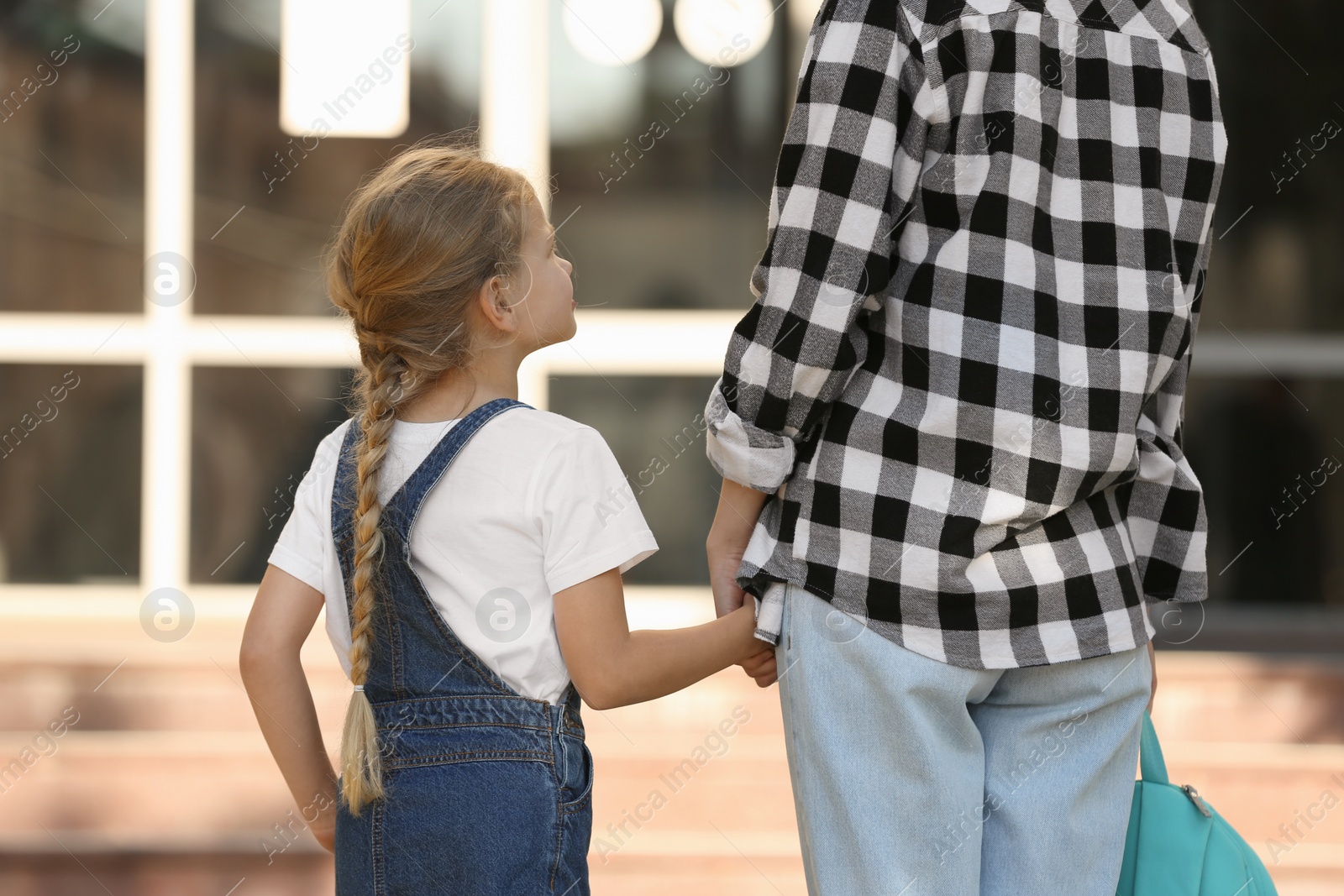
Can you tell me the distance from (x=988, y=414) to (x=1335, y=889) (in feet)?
7.03

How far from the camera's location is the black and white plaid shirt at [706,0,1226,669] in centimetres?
117

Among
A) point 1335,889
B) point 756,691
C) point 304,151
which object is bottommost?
point 1335,889

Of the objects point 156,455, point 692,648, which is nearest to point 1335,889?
point 692,648

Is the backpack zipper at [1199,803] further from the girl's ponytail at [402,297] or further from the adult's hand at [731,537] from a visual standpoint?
the girl's ponytail at [402,297]

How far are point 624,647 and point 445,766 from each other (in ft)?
0.74

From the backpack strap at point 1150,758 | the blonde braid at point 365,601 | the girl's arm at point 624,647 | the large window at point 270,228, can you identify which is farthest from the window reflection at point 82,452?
the backpack strap at point 1150,758

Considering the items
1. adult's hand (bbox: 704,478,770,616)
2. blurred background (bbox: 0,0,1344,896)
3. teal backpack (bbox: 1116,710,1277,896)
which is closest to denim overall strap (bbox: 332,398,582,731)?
adult's hand (bbox: 704,478,770,616)

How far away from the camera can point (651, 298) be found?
3.82 meters

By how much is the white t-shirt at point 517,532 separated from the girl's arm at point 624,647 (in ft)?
0.08

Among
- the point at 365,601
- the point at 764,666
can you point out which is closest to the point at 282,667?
the point at 365,601

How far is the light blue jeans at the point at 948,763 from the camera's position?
3.91 ft

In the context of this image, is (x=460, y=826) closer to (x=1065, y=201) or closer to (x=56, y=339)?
(x=1065, y=201)

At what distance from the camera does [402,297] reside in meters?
1.32

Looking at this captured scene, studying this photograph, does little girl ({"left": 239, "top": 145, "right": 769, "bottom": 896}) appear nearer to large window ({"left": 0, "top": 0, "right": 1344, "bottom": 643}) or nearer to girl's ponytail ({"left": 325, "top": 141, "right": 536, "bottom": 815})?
girl's ponytail ({"left": 325, "top": 141, "right": 536, "bottom": 815})
